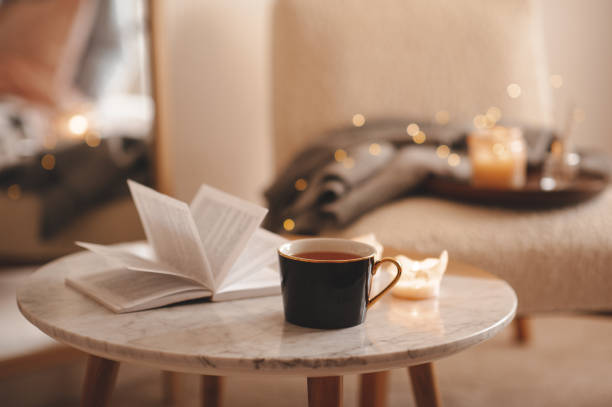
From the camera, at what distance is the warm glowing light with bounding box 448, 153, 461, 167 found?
143cm

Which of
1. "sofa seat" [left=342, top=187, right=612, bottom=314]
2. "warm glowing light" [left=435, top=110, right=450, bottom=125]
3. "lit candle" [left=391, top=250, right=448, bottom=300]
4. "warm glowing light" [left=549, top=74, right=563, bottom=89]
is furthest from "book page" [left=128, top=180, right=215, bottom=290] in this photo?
"warm glowing light" [left=549, top=74, right=563, bottom=89]

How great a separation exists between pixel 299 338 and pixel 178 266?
229 millimetres

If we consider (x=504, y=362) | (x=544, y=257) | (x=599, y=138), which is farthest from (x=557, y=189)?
(x=599, y=138)

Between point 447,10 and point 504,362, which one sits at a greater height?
point 447,10

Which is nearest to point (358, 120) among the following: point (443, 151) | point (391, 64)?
point (391, 64)

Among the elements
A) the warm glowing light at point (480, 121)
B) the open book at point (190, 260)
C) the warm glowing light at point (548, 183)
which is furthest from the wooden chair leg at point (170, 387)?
the warm glowing light at point (480, 121)

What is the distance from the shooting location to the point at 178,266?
782 mm

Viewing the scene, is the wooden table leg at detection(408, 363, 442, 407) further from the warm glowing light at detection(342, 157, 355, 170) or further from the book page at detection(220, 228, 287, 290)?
the warm glowing light at detection(342, 157, 355, 170)

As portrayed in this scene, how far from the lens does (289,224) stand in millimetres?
1339

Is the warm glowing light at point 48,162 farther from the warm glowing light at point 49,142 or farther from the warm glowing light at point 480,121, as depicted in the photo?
the warm glowing light at point 480,121

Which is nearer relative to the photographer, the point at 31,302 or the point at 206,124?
the point at 31,302

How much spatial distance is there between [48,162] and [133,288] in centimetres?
88

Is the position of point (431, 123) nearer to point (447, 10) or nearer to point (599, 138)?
point (447, 10)

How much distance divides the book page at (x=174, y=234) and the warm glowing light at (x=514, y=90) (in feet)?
3.96
